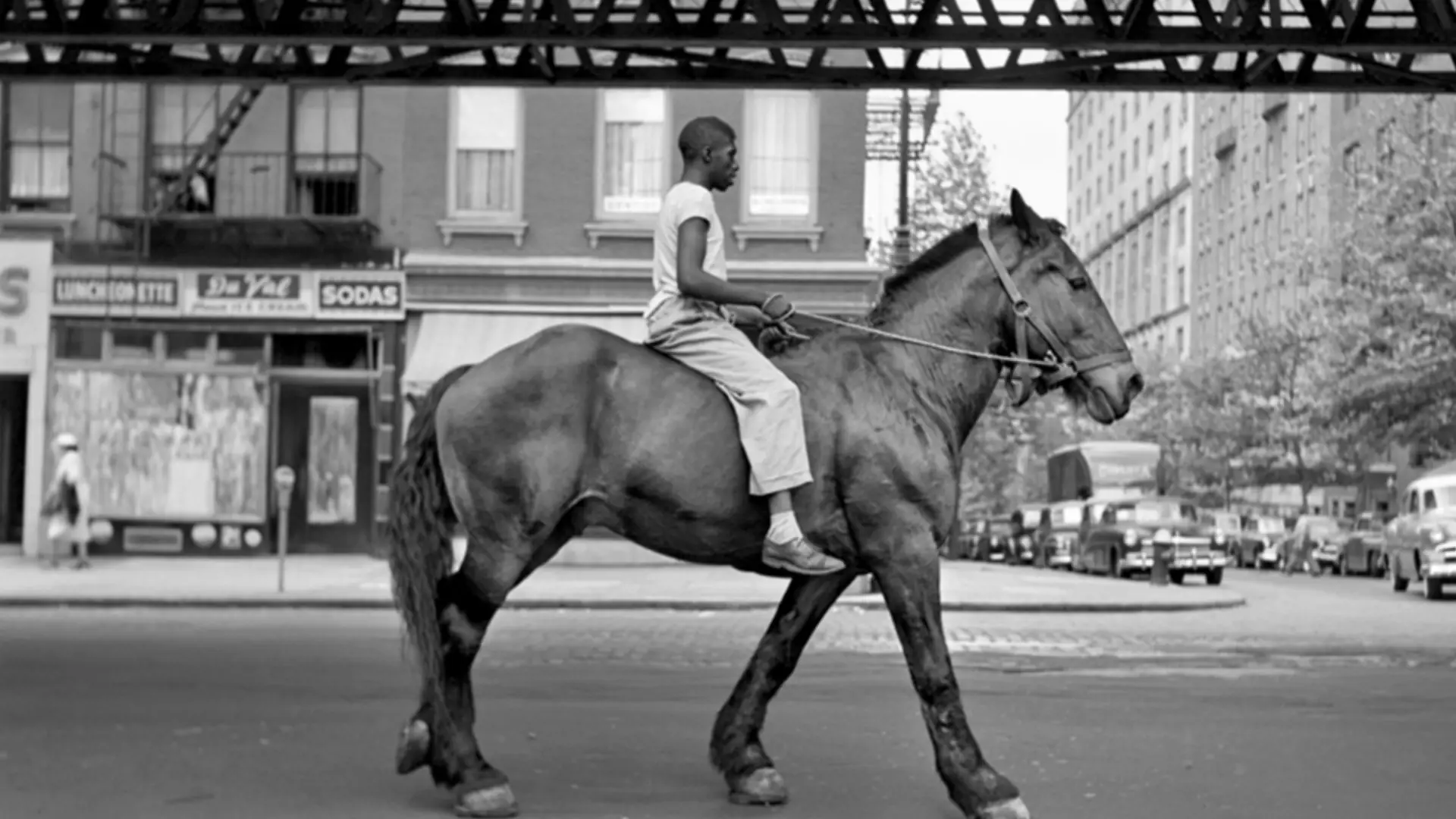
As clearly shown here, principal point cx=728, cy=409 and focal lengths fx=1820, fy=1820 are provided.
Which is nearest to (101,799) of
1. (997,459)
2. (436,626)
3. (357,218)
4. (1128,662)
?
(436,626)

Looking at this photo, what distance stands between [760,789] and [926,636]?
0.96 metres

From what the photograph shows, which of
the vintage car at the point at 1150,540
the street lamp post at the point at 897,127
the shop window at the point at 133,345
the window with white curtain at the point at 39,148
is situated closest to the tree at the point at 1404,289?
the vintage car at the point at 1150,540

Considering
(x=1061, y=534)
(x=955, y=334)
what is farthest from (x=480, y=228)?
(x=955, y=334)

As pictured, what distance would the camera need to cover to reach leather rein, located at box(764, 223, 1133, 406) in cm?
738

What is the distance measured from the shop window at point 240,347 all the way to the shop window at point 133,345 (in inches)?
44.4

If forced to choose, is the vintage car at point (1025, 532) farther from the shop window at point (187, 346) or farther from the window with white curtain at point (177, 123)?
the window with white curtain at point (177, 123)

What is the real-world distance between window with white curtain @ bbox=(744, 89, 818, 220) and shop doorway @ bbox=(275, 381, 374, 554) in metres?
7.89

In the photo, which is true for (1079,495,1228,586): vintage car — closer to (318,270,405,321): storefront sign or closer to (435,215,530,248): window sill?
(435,215,530,248): window sill

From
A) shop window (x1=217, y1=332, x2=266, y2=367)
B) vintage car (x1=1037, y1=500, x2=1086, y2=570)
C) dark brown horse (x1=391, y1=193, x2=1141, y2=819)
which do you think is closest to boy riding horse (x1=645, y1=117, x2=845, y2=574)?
dark brown horse (x1=391, y1=193, x2=1141, y2=819)

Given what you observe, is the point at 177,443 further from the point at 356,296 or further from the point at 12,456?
the point at 356,296

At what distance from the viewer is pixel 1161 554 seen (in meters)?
33.4

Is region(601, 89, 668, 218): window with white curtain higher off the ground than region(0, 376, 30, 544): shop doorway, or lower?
higher

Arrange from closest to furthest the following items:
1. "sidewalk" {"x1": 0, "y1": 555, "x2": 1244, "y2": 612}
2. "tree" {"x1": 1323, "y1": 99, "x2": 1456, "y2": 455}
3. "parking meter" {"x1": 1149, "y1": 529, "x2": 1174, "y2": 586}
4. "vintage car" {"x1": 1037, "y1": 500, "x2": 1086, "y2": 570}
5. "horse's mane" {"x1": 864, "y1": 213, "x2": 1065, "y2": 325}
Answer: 1. "horse's mane" {"x1": 864, "y1": 213, "x2": 1065, "y2": 325}
2. "sidewalk" {"x1": 0, "y1": 555, "x2": 1244, "y2": 612}
3. "parking meter" {"x1": 1149, "y1": 529, "x2": 1174, "y2": 586}
4. "tree" {"x1": 1323, "y1": 99, "x2": 1456, "y2": 455}
5. "vintage car" {"x1": 1037, "y1": 500, "x2": 1086, "y2": 570}

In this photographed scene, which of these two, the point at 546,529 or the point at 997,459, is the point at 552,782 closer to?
the point at 546,529
